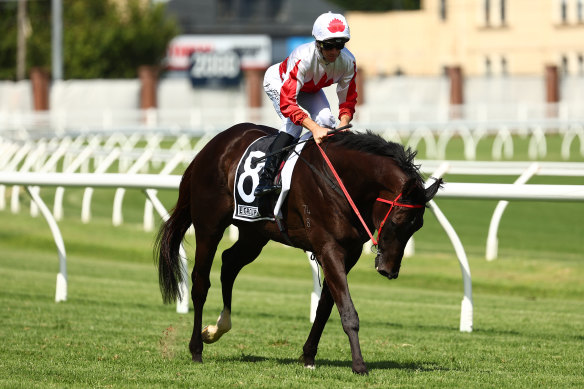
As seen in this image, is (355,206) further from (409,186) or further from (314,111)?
(314,111)

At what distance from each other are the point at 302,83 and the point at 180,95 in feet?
120

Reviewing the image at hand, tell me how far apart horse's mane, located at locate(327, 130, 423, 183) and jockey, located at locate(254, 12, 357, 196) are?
0.11 metres

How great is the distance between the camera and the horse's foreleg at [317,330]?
20.1 ft

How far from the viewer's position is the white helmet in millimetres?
6043

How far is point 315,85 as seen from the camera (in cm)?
641

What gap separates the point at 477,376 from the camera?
577 cm

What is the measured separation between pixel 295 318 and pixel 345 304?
281cm

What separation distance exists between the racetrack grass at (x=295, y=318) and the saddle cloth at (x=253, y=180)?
0.84 meters

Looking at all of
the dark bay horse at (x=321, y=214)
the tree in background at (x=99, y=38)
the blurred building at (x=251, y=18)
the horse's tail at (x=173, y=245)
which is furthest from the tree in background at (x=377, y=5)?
the dark bay horse at (x=321, y=214)

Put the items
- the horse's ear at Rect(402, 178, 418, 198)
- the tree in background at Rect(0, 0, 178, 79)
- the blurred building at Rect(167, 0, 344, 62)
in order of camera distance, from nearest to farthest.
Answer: the horse's ear at Rect(402, 178, 418, 198) < the tree in background at Rect(0, 0, 178, 79) < the blurred building at Rect(167, 0, 344, 62)

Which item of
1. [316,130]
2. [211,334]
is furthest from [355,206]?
[211,334]

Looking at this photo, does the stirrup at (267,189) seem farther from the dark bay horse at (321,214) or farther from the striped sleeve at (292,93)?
the striped sleeve at (292,93)

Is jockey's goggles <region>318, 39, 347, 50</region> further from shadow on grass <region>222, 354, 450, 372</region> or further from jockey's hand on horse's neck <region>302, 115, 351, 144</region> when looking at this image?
shadow on grass <region>222, 354, 450, 372</region>

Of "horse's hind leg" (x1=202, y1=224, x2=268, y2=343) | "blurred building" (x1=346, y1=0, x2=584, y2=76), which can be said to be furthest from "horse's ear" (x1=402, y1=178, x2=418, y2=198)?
"blurred building" (x1=346, y1=0, x2=584, y2=76)
